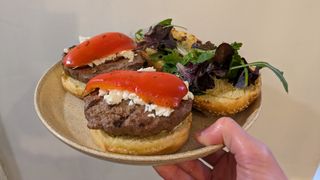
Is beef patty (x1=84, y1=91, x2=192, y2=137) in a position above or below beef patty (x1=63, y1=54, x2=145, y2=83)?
below

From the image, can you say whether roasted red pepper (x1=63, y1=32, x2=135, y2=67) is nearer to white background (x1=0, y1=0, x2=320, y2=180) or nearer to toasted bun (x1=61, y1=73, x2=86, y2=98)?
toasted bun (x1=61, y1=73, x2=86, y2=98)

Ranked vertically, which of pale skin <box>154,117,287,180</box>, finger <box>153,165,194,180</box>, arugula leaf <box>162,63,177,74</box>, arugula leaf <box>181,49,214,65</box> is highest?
arugula leaf <box>181,49,214,65</box>

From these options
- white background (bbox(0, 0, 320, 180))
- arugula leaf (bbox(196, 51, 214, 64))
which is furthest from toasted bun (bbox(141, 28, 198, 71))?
white background (bbox(0, 0, 320, 180))

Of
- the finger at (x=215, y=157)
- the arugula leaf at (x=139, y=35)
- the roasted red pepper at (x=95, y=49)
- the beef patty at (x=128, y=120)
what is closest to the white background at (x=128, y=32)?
the arugula leaf at (x=139, y=35)

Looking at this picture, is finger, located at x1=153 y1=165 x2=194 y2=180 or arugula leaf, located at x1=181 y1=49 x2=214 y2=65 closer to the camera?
arugula leaf, located at x1=181 y1=49 x2=214 y2=65

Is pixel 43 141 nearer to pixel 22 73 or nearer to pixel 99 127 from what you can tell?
pixel 22 73

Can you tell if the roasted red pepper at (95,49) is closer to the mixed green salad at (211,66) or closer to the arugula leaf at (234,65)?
the mixed green salad at (211,66)

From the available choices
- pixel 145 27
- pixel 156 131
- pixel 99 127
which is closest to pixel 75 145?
pixel 99 127
